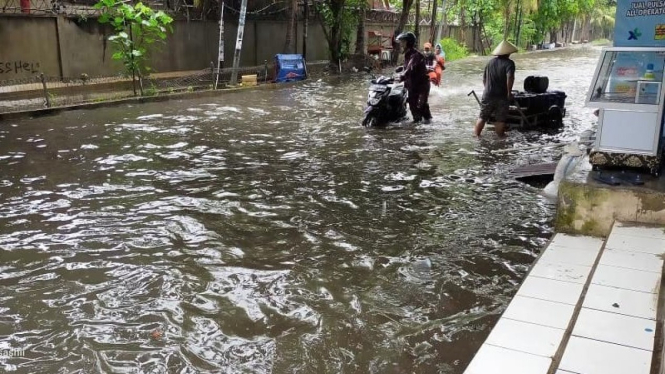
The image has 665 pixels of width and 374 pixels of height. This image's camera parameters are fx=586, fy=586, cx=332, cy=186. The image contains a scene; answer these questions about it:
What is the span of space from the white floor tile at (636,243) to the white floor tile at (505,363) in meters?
1.94

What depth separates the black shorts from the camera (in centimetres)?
1056

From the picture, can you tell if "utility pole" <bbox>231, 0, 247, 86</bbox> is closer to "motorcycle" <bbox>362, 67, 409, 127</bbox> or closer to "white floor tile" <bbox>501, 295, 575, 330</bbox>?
"motorcycle" <bbox>362, 67, 409, 127</bbox>

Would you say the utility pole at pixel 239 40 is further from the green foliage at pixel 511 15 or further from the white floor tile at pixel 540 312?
the green foliage at pixel 511 15

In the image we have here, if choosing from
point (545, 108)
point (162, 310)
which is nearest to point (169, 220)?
point (162, 310)

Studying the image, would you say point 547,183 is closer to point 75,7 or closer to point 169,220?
point 169,220

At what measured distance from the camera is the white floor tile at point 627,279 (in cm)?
411

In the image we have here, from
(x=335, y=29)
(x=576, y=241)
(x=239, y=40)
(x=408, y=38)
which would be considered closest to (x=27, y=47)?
(x=239, y=40)

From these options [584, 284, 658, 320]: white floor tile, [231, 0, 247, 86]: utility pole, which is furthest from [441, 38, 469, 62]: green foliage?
[584, 284, 658, 320]: white floor tile

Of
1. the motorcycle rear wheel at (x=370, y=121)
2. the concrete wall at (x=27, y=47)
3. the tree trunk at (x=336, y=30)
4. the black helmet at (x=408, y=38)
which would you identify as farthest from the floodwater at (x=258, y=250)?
the tree trunk at (x=336, y=30)

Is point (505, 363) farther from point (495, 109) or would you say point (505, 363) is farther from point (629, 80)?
point (495, 109)

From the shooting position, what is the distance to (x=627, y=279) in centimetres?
423

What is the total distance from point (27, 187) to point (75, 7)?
12950 mm

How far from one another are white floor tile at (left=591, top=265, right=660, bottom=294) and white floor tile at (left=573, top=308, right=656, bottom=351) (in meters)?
0.47

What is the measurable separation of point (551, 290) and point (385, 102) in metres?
8.27
